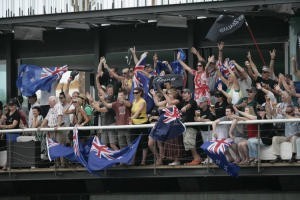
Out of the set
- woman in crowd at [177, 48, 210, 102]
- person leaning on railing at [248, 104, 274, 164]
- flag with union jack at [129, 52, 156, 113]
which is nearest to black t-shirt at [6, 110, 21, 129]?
flag with union jack at [129, 52, 156, 113]

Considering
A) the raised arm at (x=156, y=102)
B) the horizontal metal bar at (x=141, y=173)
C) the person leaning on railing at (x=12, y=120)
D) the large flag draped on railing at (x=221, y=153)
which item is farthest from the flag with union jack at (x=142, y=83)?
the person leaning on railing at (x=12, y=120)

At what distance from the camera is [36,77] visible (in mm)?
29188

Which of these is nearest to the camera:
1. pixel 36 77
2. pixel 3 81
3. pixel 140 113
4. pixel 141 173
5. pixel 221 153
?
pixel 221 153

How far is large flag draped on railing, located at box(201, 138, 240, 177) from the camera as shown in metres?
24.3

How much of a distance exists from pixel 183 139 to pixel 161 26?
526 cm

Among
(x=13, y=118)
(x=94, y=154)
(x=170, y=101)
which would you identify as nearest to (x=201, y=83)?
(x=170, y=101)

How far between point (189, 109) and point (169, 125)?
2.52ft

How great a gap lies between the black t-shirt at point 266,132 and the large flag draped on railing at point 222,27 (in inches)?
122

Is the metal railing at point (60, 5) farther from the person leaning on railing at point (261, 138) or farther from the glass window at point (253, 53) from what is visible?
the person leaning on railing at point (261, 138)

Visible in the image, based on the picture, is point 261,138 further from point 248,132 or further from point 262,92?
point 262,92

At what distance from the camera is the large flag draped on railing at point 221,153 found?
957 inches

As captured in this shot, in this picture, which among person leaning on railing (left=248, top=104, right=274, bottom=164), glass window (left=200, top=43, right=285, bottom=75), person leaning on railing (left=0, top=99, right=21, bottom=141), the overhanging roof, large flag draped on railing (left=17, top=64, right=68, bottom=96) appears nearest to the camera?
person leaning on railing (left=248, top=104, right=274, bottom=164)

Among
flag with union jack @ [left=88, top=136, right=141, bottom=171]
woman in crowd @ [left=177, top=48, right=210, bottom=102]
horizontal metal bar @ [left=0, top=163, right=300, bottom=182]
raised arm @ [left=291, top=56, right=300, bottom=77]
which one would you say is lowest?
horizontal metal bar @ [left=0, top=163, right=300, bottom=182]

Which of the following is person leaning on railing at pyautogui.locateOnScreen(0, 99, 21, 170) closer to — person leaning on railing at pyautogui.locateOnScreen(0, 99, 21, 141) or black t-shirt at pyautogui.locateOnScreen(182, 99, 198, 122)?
person leaning on railing at pyautogui.locateOnScreen(0, 99, 21, 141)
